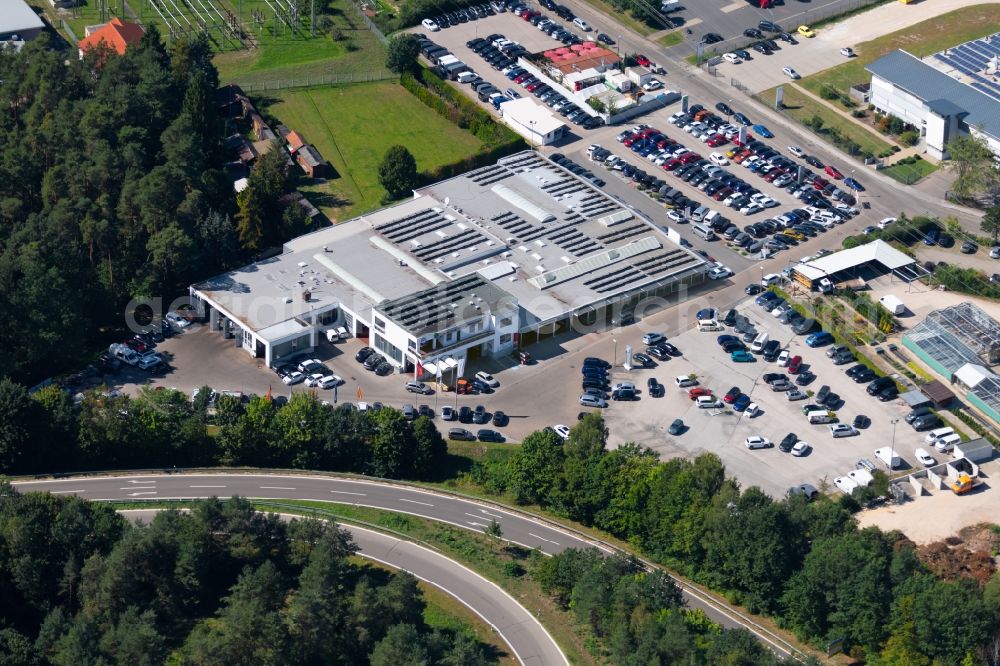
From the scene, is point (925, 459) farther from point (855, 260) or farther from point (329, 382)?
point (329, 382)

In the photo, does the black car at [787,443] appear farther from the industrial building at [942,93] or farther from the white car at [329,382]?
the industrial building at [942,93]

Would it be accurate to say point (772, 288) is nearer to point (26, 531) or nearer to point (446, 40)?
point (446, 40)

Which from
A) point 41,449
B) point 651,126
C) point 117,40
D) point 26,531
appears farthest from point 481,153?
point 26,531

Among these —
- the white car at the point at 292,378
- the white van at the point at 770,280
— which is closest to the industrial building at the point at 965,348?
the white van at the point at 770,280

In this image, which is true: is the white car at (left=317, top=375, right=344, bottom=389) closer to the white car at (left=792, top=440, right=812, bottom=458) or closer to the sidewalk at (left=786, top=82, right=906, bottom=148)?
the white car at (left=792, top=440, right=812, bottom=458)

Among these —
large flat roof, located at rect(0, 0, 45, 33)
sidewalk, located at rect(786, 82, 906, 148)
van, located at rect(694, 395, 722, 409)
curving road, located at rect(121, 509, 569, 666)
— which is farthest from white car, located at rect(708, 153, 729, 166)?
large flat roof, located at rect(0, 0, 45, 33)

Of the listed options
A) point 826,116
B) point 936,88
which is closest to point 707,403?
point 826,116
